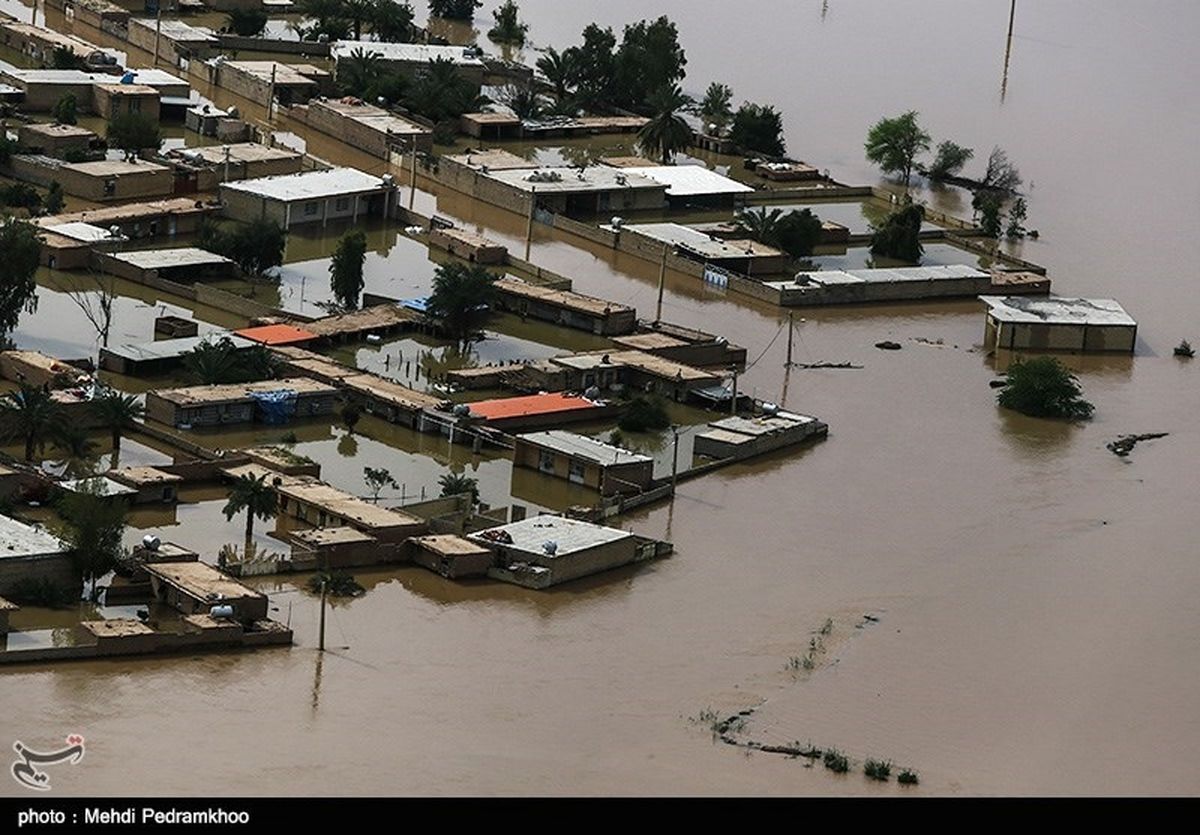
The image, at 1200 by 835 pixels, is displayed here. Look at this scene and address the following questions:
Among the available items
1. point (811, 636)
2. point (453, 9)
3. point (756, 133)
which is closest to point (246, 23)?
point (453, 9)

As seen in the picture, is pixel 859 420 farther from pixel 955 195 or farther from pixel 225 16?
pixel 225 16

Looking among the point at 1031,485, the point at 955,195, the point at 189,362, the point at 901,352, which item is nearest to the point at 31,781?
the point at 189,362

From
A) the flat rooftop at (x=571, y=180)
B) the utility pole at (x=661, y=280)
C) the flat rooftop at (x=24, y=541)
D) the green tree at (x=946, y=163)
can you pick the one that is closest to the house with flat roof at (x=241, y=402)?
the flat rooftop at (x=24, y=541)

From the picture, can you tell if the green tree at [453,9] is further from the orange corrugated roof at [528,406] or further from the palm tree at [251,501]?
the palm tree at [251,501]

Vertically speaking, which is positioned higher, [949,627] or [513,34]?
[513,34]

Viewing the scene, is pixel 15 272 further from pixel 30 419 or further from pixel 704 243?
pixel 704 243

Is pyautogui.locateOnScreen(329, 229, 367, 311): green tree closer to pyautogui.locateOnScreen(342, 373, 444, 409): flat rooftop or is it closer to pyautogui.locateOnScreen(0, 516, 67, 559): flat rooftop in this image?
pyautogui.locateOnScreen(342, 373, 444, 409): flat rooftop

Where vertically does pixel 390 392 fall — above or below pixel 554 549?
above
